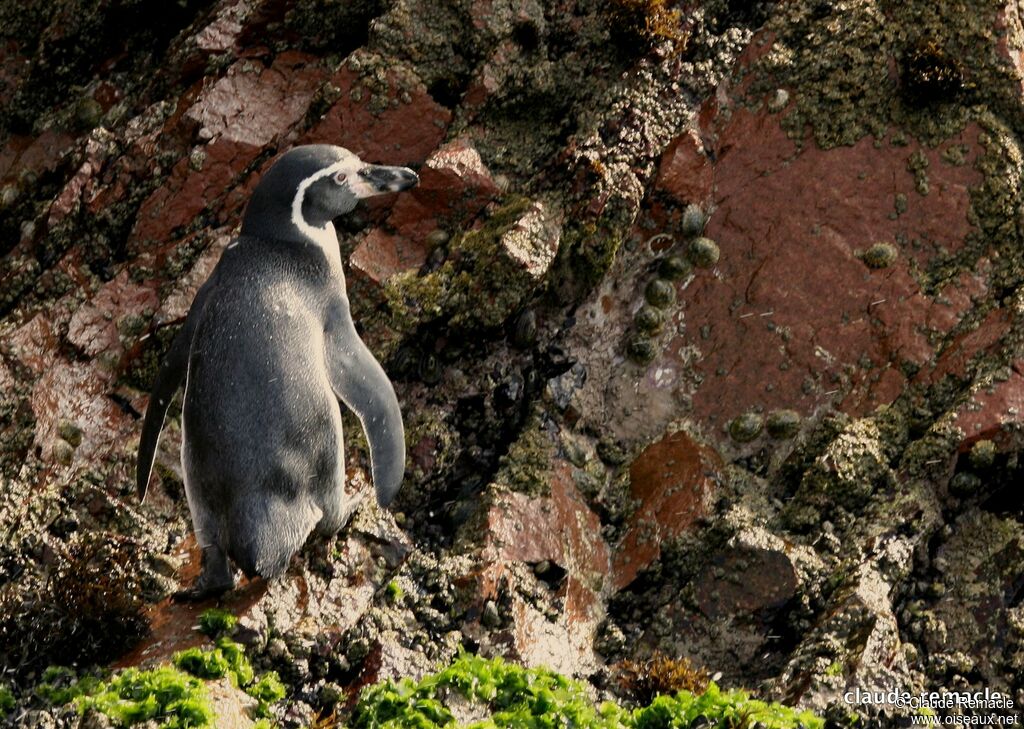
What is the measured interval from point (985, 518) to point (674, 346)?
1897mm

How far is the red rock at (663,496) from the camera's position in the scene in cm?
687

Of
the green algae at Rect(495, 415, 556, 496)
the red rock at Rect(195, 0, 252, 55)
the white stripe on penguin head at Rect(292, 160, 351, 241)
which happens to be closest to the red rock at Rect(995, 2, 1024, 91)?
the green algae at Rect(495, 415, 556, 496)

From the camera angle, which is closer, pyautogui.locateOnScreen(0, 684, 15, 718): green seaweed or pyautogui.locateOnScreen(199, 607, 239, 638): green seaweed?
pyautogui.locateOnScreen(0, 684, 15, 718): green seaweed

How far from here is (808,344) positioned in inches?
295

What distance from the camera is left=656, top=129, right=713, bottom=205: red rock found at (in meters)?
7.69

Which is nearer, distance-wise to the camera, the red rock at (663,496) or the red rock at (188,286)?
the red rock at (663,496)

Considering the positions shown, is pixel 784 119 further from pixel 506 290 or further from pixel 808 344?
pixel 506 290

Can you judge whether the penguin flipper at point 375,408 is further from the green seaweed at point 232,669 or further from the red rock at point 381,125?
the red rock at point 381,125

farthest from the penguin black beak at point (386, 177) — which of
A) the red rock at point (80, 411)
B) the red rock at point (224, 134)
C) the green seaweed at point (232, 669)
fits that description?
the green seaweed at point (232, 669)

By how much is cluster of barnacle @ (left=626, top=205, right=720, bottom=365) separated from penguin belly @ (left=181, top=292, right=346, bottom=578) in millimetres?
1928

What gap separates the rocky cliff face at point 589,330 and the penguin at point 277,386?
37cm

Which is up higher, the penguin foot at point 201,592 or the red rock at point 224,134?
the red rock at point 224,134

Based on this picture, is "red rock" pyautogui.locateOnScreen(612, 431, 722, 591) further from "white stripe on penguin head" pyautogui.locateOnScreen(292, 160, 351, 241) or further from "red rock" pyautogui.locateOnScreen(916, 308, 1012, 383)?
"white stripe on penguin head" pyautogui.locateOnScreen(292, 160, 351, 241)

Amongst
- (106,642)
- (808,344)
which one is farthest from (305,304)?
(808,344)
